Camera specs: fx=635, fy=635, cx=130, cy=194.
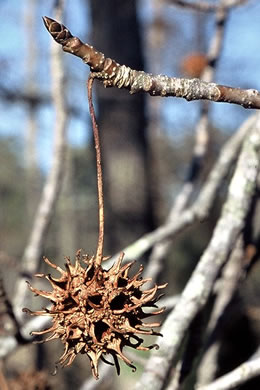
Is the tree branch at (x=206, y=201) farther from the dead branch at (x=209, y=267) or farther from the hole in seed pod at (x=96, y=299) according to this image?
the hole in seed pod at (x=96, y=299)

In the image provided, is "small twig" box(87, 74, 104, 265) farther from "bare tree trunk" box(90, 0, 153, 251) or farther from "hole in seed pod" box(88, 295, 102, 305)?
"bare tree trunk" box(90, 0, 153, 251)

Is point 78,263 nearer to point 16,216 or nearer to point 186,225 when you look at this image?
point 186,225

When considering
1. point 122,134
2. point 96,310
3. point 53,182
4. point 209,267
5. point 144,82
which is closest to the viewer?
point 144,82

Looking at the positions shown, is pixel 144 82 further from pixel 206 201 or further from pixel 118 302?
pixel 206 201

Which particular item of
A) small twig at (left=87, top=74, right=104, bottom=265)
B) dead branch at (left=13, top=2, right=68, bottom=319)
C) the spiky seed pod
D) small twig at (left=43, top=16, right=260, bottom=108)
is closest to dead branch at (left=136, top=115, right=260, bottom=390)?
the spiky seed pod

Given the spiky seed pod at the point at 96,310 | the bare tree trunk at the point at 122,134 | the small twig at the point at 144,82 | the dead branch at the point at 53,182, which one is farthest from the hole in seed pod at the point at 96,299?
the bare tree trunk at the point at 122,134

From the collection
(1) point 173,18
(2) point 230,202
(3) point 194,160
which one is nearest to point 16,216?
(1) point 173,18

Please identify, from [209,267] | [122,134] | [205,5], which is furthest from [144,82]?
[122,134]
